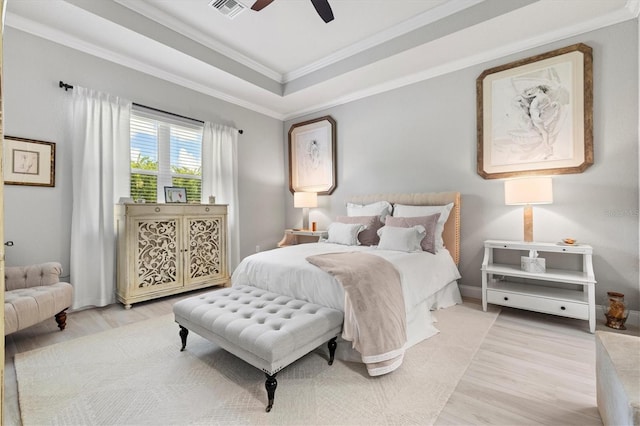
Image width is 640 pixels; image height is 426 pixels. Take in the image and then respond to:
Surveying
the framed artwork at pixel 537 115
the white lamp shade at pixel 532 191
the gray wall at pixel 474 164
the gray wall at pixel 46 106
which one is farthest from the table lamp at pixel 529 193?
the gray wall at pixel 46 106

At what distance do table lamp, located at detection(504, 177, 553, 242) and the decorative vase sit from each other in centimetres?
79

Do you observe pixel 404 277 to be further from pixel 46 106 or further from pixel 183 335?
pixel 46 106

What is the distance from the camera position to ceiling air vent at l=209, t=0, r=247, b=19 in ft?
9.44

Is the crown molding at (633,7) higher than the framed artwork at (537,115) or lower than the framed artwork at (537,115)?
higher

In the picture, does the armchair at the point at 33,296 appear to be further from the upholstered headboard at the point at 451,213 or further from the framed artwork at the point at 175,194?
the upholstered headboard at the point at 451,213

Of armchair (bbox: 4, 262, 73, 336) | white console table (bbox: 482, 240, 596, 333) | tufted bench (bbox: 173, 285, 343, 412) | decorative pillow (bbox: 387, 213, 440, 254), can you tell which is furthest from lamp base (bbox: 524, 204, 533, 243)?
armchair (bbox: 4, 262, 73, 336)

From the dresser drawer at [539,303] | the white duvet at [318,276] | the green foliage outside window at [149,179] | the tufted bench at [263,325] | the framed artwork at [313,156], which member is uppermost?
the framed artwork at [313,156]

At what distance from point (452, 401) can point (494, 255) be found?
2248mm

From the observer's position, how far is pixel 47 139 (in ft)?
9.89

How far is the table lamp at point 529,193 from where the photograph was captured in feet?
9.33

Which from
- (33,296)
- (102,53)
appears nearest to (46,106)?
(102,53)

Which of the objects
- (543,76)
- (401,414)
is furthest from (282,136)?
(401,414)

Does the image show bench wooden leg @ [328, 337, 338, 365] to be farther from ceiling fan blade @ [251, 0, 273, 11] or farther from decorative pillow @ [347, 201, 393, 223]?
ceiling fan blade @ [251, 0, 273, 11]

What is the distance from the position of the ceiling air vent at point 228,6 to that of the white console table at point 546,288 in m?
3.57
